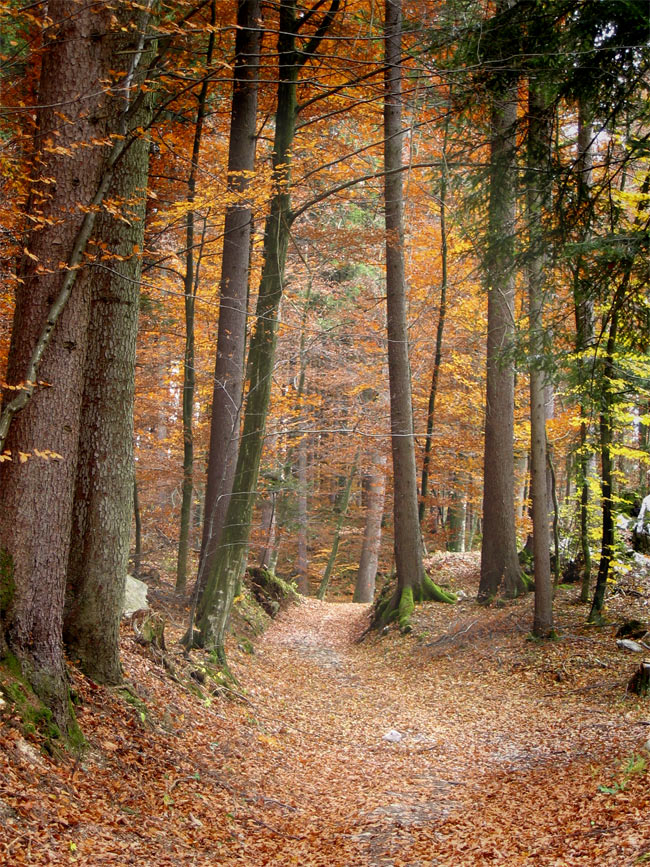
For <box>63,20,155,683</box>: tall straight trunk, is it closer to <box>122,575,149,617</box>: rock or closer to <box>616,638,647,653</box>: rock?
<box>122,575,149,617</box>: rock

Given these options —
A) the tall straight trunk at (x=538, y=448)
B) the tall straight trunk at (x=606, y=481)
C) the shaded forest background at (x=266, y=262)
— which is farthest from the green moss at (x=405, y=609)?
the tall straight trunk at (x=606, y=481)

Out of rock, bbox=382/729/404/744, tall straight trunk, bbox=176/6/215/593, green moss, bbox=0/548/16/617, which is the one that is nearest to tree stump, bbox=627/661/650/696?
rock, bbox=382/729/404/744

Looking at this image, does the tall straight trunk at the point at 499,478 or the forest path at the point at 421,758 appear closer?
the forest path at the point at 421,758

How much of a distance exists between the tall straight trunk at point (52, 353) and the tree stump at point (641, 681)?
645 cm

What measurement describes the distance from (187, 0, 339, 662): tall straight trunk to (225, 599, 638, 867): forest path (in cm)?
133

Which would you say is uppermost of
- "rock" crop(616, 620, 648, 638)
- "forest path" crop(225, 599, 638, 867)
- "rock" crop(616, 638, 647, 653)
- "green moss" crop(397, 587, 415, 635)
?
"rock" crop(616, 620, 648, 638)

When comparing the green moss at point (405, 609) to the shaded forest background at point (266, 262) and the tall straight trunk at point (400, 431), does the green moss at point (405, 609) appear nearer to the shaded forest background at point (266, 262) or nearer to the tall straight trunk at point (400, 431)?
the tall straight trunk at point (400, 431)

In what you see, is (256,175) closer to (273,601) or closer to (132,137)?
(132,137)

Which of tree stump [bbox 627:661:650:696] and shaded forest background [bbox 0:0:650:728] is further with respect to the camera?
tree stump [bbox 627:661:650:696]

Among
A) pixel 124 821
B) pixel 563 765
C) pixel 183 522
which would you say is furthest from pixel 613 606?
pixel 124 821

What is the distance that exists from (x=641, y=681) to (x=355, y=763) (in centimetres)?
349

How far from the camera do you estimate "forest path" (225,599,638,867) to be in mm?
5078

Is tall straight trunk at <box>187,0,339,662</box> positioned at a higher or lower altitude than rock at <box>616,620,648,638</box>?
higher

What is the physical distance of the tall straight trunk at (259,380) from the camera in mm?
9414
